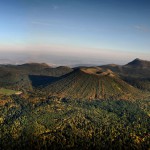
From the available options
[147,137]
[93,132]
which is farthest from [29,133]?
[147,137]

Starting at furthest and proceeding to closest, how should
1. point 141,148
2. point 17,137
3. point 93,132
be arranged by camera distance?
1. point 93,132
2. point 17,137
3. point 141,148

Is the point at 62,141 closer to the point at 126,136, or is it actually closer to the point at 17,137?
the point at 17,137

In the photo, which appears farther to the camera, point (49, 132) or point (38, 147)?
point (49, 132)

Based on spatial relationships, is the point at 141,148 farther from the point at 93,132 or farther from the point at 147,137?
the point at 93,132

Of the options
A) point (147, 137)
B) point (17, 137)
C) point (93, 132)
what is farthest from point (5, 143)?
point (147, 137)

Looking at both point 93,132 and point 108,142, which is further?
point 93,132

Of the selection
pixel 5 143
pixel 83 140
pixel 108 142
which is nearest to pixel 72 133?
pixel 83 140

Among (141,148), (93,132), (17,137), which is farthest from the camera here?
(93,132)
